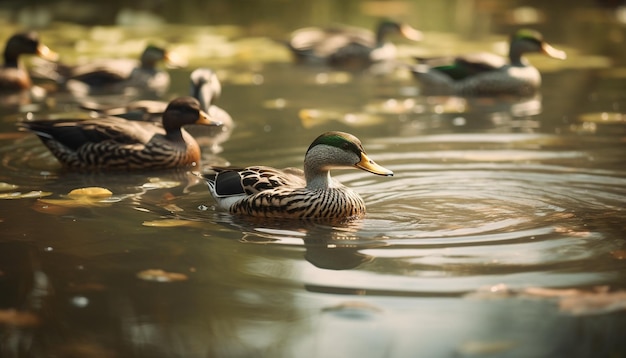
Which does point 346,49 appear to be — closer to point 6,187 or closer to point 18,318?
point 6,187

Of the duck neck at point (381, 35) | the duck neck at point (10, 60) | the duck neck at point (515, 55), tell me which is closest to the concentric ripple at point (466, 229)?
the duck neck at point (515, 55)

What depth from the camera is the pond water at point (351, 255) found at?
208 inches

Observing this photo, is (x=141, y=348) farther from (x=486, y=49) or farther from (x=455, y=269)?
(x=486, y=49)

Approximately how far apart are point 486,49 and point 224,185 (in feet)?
36.3

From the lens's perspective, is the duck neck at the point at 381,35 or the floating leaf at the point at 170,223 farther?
the duck neck at the point at 381,35

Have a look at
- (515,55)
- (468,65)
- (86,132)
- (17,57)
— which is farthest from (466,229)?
(17,57)

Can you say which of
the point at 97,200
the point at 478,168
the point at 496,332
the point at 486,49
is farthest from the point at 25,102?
the point at 496,332

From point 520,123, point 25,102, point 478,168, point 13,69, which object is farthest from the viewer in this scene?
point 13,69

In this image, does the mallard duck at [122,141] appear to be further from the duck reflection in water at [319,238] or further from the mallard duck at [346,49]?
the mallard duck at [346,49]

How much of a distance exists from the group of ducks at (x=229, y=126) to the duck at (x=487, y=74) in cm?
1

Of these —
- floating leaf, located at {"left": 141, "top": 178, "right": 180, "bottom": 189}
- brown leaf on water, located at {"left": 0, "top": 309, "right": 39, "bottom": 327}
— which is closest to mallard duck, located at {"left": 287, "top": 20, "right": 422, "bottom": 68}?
floating leaf, located at {"left": 141, "top": 178, "right": 180, "bottom": 189}

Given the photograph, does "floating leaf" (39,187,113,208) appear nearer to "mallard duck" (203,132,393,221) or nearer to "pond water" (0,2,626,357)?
"pond water" (0,2,626,357)

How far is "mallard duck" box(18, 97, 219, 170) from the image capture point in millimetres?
9430

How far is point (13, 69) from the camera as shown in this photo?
14.3 meters
